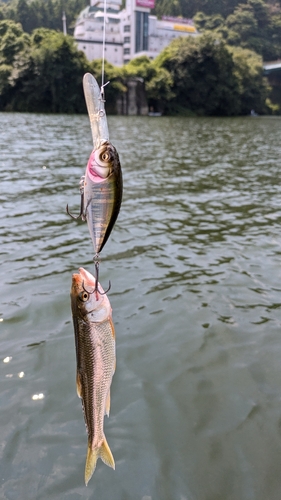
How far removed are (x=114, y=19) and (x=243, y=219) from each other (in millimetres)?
120777

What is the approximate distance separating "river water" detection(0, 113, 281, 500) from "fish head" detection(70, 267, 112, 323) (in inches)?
103

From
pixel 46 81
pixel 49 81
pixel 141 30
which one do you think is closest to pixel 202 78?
pixel 49 81

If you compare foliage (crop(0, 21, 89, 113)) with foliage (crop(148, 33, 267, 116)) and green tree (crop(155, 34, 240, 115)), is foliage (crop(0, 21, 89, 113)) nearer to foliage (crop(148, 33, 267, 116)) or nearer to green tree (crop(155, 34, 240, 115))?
foliage (crop(148, 33, 267, 116))

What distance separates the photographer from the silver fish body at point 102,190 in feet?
7.19

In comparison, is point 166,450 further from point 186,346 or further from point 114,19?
point 114,19

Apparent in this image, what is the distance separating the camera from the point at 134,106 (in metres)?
82.8

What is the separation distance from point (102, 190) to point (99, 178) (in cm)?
7

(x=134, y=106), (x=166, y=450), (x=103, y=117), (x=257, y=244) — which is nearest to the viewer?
(x=103, y=117)

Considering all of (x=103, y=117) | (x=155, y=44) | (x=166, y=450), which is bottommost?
(x=166, y=450)

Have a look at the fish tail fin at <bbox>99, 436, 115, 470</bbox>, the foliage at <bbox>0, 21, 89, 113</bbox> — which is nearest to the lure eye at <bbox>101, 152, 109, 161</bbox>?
the fish tail fin at <bbox>99, 436, 115, 470</bbox>

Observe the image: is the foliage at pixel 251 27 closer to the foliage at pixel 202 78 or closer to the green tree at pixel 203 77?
the foliage at pixel 202 78

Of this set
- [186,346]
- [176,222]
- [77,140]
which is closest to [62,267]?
[186,346]

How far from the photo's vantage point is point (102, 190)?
229cm

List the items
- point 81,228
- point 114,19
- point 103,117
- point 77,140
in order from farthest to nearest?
point 114,19, point 77,140, point 81,228, point 103,117
